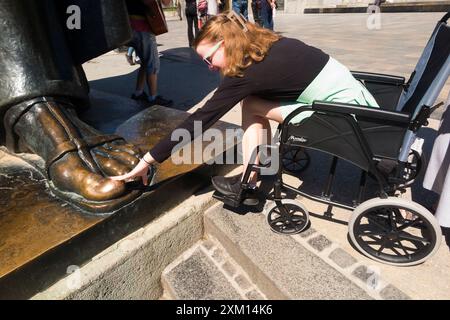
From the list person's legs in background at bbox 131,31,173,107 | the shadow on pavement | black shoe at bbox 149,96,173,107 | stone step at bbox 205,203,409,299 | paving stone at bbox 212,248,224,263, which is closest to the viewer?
stone step at bbox 205,203,409,299

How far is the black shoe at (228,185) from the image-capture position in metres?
2.14

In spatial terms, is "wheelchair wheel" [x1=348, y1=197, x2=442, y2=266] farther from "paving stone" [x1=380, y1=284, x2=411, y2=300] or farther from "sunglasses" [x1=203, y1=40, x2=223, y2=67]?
"sunglasses" [x1=203, y1=40, x2=223, y2=67]

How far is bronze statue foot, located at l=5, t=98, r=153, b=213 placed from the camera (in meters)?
1.80

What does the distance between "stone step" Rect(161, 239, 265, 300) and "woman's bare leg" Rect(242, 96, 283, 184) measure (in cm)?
62

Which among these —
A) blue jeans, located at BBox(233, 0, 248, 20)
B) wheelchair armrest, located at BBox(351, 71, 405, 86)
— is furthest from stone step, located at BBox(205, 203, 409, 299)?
blue jeans, located at BBox(233, 0, 248, 20)

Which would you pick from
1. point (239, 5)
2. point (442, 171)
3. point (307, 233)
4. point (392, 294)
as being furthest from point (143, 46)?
point (239, 5)

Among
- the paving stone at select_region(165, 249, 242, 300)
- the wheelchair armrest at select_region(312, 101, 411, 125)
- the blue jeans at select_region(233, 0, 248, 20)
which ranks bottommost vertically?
the paving stone at select_region(165, 249, 242, 300)

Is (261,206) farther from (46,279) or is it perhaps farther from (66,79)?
(66,79)

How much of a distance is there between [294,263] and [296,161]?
998 millimetres

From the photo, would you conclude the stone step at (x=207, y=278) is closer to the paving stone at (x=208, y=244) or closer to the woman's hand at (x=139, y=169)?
the paving stone at (x=208, y=244)

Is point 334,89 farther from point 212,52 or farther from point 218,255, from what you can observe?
point 218,255

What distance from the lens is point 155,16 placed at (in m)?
3.51

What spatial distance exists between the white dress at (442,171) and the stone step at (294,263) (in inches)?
18.9

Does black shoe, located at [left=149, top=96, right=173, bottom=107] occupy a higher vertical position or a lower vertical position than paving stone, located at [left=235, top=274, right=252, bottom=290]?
higher
